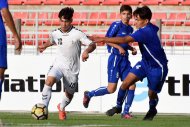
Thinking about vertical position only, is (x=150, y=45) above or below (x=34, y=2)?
above

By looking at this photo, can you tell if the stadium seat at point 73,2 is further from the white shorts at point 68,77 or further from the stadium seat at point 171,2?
the white shorts at point 68,77

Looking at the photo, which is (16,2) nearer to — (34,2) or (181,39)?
(34,2)

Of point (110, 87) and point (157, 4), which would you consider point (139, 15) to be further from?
point (157, 4)

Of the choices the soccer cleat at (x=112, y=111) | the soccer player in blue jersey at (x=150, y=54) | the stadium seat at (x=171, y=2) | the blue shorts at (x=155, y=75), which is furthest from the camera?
the stadium seat at (x=171, y=2)

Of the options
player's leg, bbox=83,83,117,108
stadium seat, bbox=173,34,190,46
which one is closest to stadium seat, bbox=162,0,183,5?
stadium seat, bbox=173,34,190,46

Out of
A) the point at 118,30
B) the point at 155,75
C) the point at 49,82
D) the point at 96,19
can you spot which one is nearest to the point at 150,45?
the point at 155,75

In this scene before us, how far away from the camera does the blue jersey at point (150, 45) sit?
48.0ft

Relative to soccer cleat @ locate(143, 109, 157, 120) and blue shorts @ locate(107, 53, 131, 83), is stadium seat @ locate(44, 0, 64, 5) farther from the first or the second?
soccer cleat @ locate(143, 109, 157, 120)

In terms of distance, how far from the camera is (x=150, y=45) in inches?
584

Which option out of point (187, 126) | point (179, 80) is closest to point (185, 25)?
point (179, 80)

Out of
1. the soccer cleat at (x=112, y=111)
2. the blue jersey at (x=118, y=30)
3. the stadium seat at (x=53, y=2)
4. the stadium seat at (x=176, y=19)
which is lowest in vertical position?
the soccer cleat at (x=112, y=111)

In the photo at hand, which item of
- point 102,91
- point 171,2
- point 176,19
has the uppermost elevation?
point 176,19

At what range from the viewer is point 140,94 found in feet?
64.2

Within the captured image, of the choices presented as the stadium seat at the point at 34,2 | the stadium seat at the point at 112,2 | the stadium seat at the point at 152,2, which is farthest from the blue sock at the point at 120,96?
the stadium seat at the point at 34,2
